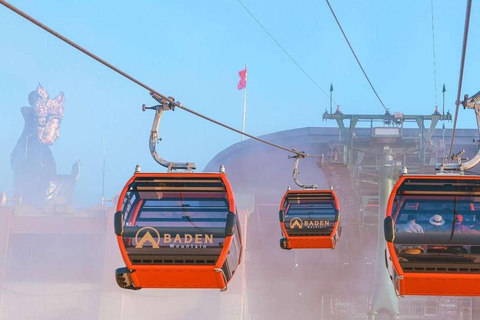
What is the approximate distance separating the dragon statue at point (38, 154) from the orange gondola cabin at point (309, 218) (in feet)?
256

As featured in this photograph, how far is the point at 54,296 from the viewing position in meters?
47.6

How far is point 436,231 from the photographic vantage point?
1064 cm

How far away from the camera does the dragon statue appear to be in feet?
311

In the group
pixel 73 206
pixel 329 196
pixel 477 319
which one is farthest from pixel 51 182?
pixel 329 196

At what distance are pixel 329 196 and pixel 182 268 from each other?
8160 mm

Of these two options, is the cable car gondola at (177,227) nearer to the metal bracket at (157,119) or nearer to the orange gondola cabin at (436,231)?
the metal bracket at (157,119)

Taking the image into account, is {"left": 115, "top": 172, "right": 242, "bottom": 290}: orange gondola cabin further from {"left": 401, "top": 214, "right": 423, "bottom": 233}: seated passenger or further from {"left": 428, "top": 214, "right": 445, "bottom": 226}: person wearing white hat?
{"left": 428, "top": 214, "right": 445, "bottom": 226}: person wearing white hat

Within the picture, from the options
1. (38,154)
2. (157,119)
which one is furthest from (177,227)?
(38,154)

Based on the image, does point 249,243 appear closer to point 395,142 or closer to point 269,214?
point 269,214

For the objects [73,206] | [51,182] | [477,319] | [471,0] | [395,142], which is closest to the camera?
[471,0]

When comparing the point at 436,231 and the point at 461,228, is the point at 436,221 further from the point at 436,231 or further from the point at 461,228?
the point at 461,228

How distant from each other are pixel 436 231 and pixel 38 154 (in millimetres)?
91665

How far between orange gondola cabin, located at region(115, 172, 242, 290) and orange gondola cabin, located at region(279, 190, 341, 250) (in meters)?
7.46

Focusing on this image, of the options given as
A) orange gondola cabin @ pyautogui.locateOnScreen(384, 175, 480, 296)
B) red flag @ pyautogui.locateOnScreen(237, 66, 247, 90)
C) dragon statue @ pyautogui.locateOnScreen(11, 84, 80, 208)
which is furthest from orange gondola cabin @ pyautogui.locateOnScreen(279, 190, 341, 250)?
dragon statue @ pyautogui.locateOnScreen(11, 84, 80, 208)
